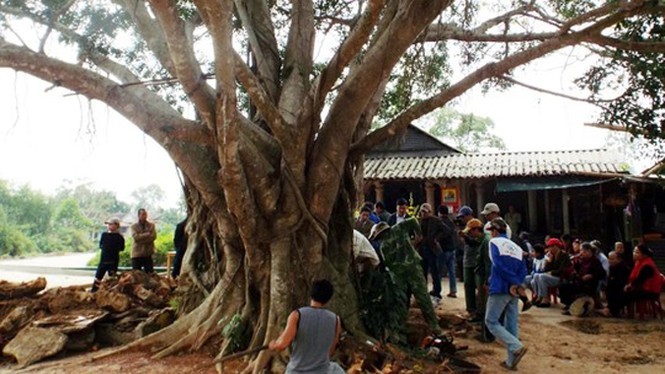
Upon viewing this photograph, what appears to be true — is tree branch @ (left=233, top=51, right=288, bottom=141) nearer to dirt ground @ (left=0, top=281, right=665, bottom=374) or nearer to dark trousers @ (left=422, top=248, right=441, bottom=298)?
dirt ground @ (left=0, top=281, right=665, bottom=374)

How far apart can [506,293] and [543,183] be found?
772 cm

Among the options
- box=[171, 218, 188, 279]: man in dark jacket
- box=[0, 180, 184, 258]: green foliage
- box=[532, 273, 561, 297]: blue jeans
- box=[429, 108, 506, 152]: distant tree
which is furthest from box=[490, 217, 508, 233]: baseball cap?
box=[0, 180, 184, 258]: green foliage

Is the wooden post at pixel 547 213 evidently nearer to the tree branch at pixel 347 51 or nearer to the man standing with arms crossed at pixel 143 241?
the tree branch at pixel 347 51

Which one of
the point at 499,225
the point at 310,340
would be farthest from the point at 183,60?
the point at 499,225

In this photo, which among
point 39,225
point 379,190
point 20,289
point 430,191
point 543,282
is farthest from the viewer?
point 39,225

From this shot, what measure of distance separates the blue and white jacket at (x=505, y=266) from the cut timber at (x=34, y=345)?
5303 mm

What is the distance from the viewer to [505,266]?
523cm

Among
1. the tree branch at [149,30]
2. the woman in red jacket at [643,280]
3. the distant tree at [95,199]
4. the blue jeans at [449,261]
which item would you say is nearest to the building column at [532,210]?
the blue jeans at [449,261]

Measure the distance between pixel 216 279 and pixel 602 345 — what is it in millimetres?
5167

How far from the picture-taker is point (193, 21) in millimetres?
7785

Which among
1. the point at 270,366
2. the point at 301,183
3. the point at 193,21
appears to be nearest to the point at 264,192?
the point at 301,183

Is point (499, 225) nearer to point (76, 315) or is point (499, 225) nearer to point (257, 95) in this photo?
point (257, 95)

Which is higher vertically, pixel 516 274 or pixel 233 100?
pixel 233 100

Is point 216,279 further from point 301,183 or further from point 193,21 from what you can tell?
point 193,21
